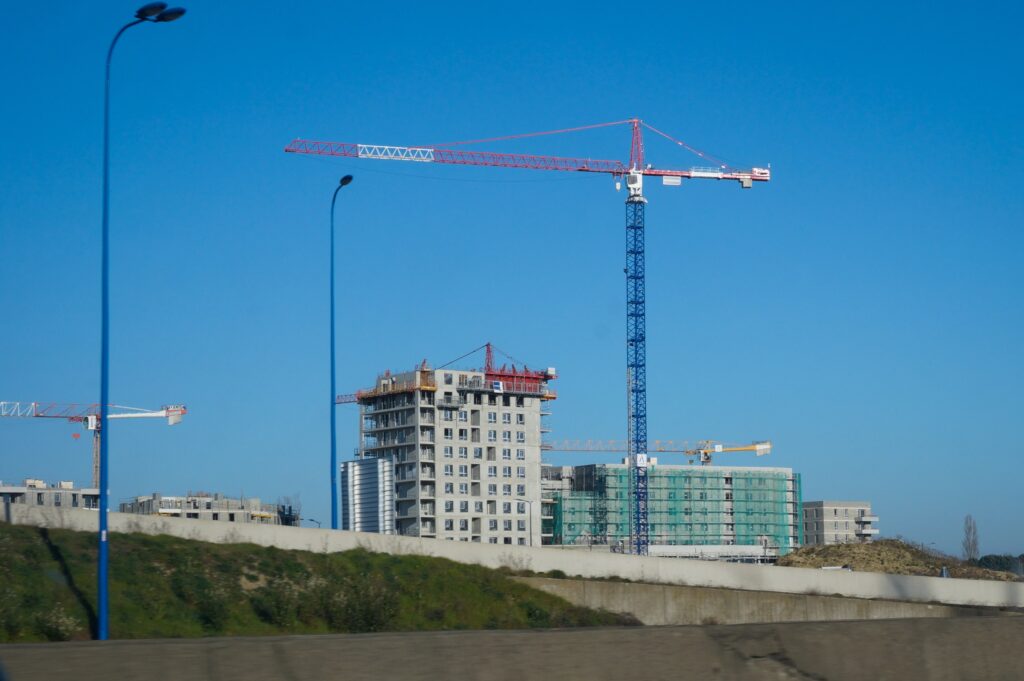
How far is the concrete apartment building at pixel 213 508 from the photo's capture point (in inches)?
4941

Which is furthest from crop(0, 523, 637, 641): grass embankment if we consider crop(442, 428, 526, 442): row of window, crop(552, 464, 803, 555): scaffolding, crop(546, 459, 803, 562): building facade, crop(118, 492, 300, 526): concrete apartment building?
crop(552, 464, 803, 555): scaffolding

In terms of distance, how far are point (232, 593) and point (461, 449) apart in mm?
103621

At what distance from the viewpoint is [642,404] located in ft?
440

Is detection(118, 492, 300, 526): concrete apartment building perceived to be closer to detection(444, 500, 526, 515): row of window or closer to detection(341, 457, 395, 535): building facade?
detection(444, 500, 526, 515): row of window

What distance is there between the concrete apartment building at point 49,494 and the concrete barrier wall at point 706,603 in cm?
9114

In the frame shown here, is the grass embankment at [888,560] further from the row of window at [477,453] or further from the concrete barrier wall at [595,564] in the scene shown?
the row of window at [477,453]

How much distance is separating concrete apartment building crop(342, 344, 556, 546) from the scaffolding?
1664cm

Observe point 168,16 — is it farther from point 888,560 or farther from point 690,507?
point 690,507

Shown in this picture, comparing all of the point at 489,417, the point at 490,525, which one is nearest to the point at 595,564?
the point at 490,525

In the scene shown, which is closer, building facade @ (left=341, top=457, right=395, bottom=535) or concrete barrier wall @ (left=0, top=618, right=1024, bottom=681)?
concrete barrier wall @ (left=0, top=618, right=1024, bottom=681)

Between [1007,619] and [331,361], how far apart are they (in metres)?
42.3

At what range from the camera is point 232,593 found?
1428 inches

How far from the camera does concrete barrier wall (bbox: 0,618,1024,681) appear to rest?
7004 millimetres

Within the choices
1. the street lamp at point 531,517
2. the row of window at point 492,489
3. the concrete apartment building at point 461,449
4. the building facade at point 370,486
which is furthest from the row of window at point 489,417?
the building facade at point 370,486
